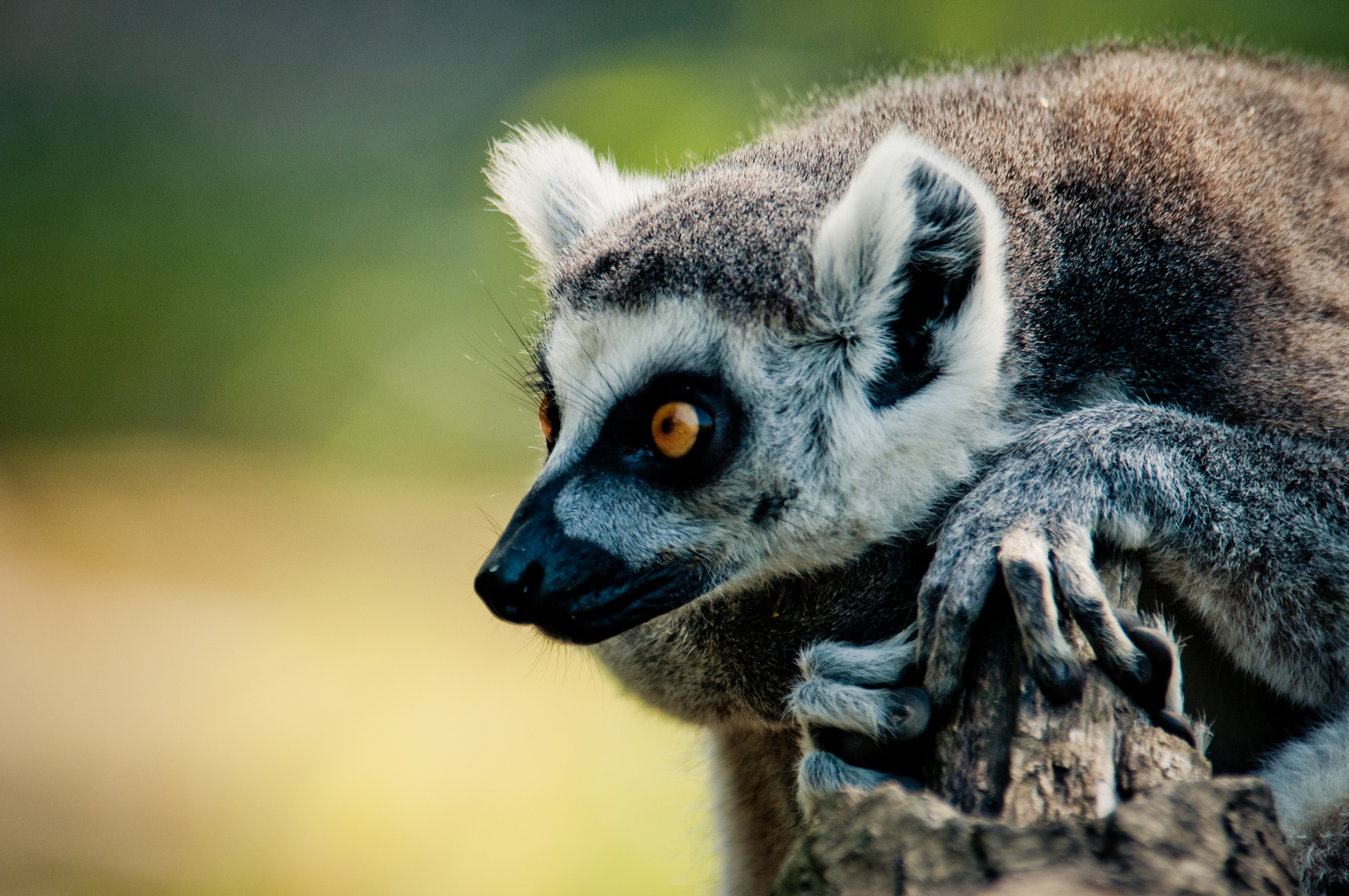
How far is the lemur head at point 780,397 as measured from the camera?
57.4 inches

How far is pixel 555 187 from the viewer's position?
2.04 m

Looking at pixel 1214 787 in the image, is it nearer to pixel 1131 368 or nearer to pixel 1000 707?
pixel 1000 707

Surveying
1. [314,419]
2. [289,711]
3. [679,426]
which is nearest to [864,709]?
[679,426]

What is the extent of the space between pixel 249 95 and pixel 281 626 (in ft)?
10.4

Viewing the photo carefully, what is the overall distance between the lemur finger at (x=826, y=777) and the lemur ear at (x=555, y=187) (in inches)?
41.7

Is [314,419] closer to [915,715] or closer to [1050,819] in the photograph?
[915,715]

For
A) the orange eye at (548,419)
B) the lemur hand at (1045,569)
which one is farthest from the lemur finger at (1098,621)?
the orange eye at (548,419)

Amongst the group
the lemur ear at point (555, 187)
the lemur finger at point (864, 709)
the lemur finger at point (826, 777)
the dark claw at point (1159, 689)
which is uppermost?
the lemur ear at point (555, 187)

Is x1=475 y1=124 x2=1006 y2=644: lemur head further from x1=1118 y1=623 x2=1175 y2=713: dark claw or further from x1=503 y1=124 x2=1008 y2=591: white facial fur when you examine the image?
x1=1118 y1=623 x2=1175 y2=713: dark claw

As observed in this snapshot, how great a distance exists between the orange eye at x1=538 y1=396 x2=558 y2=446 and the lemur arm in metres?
0.69

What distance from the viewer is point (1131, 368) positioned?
1.62 metres

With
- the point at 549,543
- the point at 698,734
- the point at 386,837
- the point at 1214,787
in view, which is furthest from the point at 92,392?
the point at 1214,787

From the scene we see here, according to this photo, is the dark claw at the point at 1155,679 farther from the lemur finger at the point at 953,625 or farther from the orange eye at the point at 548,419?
the orange eye at the point at 548,419

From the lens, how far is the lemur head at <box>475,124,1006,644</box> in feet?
4.79
